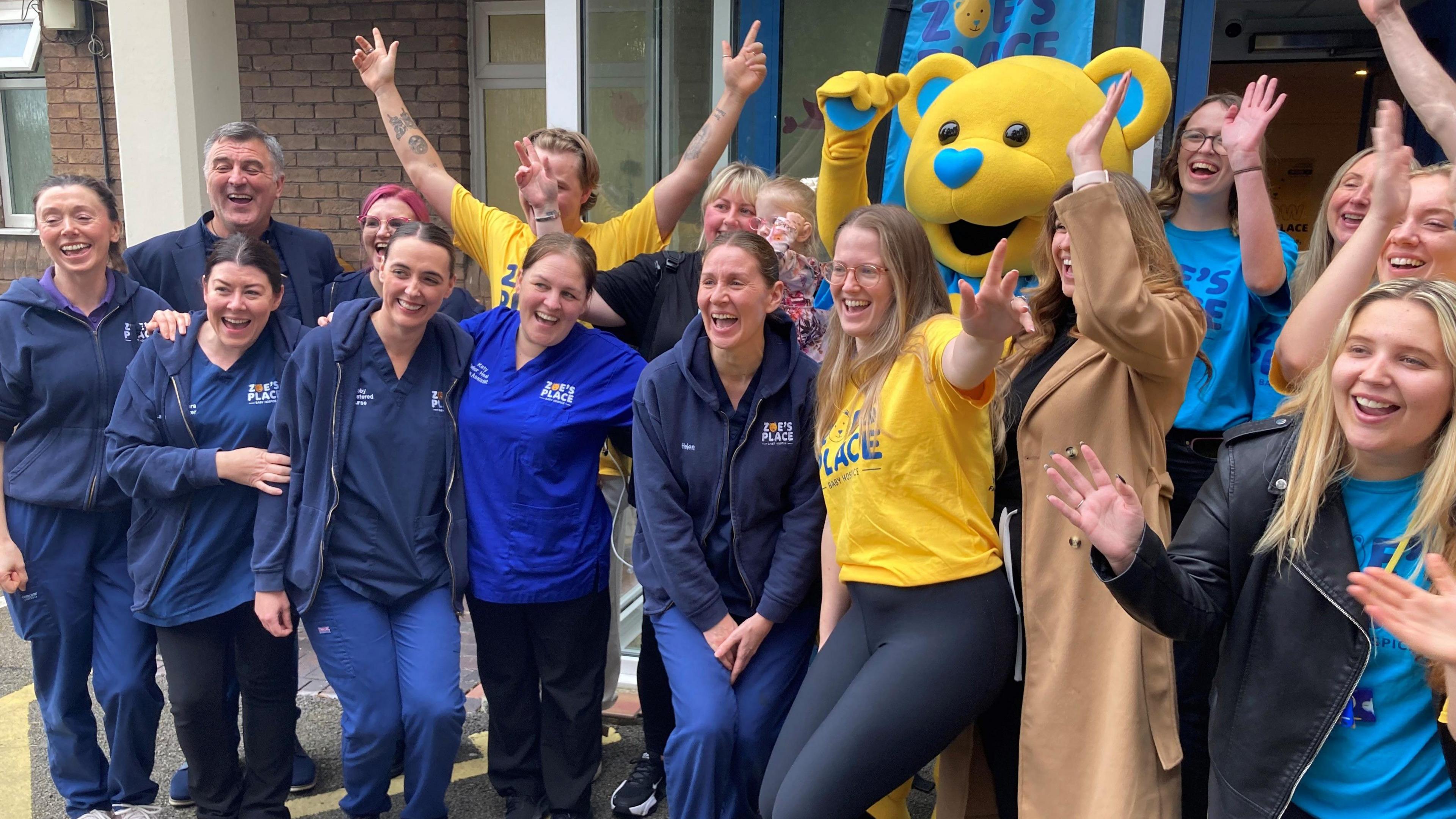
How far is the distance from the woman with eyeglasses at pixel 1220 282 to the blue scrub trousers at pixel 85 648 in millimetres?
2954

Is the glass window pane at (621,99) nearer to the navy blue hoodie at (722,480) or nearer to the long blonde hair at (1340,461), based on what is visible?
the navy blue hoodie at (722,480)

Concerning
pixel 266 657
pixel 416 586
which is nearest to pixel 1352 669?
pixel 416 586

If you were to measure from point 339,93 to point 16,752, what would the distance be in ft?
15.5

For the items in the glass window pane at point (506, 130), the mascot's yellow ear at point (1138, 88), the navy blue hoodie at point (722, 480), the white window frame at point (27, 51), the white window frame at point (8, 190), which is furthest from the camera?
the white window frame at point (8, 190)

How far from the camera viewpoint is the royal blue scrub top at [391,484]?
119 inches

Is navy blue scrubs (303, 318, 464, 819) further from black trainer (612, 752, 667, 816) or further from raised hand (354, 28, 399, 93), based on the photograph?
raised hand (354, 28, 399, 93)

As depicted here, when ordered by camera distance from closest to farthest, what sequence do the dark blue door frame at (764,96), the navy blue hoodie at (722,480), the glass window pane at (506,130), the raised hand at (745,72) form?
the navy blue hoodie at (722,480), the raised hand at (745,72), the dark blue door frame at (764,96), the glass window pane at (506,130)

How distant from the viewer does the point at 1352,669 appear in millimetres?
1769

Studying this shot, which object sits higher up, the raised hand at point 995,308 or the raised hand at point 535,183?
the raised hand at point 535,183

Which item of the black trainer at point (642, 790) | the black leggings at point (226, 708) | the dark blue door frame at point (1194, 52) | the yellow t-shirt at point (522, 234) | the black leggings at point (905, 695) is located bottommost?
the black trainer at point (642, 790)

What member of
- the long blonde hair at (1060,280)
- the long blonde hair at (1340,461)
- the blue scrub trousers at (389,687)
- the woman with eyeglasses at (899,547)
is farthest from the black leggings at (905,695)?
the blue scrub trousers at (389,687)

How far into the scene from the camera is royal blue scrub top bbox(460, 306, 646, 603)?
3.06 m

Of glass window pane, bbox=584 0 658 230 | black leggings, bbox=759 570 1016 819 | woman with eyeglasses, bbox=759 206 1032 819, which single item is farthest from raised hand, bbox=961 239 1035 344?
glass window pane, bbox=584 0 658 230

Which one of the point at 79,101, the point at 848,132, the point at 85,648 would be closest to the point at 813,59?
the point at 848,132
